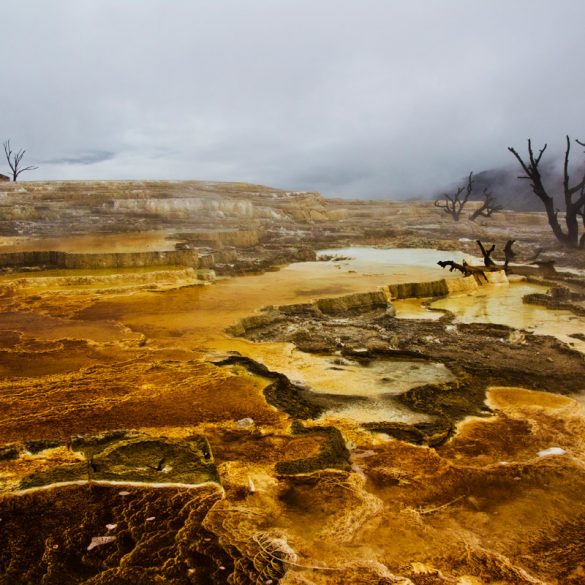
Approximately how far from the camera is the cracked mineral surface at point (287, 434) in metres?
2.29

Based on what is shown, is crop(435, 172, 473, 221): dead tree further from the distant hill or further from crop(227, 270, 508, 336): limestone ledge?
the distant hill

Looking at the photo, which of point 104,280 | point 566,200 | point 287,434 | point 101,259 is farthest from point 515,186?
point 287,434

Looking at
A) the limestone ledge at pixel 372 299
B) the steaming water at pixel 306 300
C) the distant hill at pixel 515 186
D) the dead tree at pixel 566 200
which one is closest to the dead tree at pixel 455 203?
the dead tree at pixel 566 200

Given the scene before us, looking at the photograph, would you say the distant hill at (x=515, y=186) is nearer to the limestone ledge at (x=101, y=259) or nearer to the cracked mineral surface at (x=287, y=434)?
the limestone ledge at (x=101, y=259)

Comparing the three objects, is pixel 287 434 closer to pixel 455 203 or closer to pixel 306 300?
pixel 306 300

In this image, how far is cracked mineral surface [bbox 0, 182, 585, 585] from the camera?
2289 millimetres

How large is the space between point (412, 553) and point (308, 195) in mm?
34976

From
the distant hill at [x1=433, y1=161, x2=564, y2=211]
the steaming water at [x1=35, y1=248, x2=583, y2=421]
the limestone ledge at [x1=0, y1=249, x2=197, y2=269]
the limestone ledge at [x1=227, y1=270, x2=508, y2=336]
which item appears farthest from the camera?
the distant hill at [x1=433, y1=161, x2=564, y2=211]

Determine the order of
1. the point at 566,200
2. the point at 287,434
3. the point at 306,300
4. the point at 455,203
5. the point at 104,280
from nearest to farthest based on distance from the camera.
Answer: the point at 287,434
the point at 306,300
the point at 104,280
the point at 566,200
the point at 455,203

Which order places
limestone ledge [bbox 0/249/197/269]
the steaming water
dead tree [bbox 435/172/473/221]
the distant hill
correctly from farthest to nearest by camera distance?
the distant hill, dead tree [bbox 435/172/473/221], limestone ledge [bbox 0/249/197/269], the steaming water

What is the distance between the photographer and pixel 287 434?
362 centimetres

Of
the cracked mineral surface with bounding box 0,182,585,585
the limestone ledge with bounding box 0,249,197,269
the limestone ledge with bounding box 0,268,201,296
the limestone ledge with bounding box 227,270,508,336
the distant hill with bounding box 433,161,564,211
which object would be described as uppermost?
the distant hill with bounding box 433,161,564,211

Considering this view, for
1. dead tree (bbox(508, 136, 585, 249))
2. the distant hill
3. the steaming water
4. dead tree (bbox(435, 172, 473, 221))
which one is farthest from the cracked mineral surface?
the distant hill

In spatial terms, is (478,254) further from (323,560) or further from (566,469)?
(323,560)
